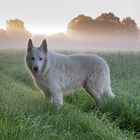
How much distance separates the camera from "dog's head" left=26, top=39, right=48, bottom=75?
10.1 meters

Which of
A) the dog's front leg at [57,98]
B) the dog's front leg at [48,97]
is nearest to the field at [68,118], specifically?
the dog's front leg at [48,97]

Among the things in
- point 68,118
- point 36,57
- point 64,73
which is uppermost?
point 36,57

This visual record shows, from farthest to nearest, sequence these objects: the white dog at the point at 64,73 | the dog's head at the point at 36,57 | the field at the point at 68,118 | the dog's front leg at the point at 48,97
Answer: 1. the dog's front leg at the point at 48,97
2. the white dog at the point at 64,73
3. the dog's head at the point at 36,57
4. the field at the point at 68,118

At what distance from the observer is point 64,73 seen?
10820 millimetres

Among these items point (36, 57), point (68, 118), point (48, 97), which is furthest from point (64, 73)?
point (68, 118)

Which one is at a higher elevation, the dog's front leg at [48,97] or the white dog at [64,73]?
the white dog at [64,73]

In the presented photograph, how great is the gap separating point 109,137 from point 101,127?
0.55m

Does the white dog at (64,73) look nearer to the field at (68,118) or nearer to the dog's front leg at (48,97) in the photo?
the dog's front leg at (48,97)

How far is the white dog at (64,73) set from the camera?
33.7 feet

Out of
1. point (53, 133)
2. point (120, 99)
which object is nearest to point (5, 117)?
point (53, 133)

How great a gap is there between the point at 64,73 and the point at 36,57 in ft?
3.26

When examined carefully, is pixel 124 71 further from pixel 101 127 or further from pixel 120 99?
pixel 101 127

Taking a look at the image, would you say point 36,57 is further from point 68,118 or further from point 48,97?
point 68,118

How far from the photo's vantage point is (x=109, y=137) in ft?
26.2
